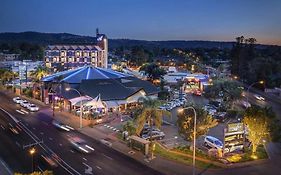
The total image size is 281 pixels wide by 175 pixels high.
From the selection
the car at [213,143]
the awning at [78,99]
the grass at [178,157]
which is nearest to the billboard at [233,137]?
the car at [213,143]

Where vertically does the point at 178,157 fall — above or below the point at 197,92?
below

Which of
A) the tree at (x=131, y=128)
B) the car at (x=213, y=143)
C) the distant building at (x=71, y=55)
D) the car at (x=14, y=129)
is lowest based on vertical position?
the car at (x=14, y=129)

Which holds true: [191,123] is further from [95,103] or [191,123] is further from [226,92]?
[226,92]

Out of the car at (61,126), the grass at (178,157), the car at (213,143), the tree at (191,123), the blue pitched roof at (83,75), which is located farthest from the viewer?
the blue pitched roof at (83,75)

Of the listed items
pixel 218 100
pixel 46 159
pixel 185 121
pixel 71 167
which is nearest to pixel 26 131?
pixel 46 159

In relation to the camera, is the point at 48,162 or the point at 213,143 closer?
the point at 48,162

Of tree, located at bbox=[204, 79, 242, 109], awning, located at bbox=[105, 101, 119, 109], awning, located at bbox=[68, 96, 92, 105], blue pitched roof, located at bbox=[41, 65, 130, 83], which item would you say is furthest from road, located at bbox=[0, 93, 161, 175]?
tree, located at bbox=[204, 79, 242, 109]

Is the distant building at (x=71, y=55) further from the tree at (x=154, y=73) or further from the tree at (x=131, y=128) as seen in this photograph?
the tree at (x=131, y=128)

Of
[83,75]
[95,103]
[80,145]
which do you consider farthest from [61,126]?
[83,75]

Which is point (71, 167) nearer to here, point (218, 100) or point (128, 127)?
point (128, 127)
